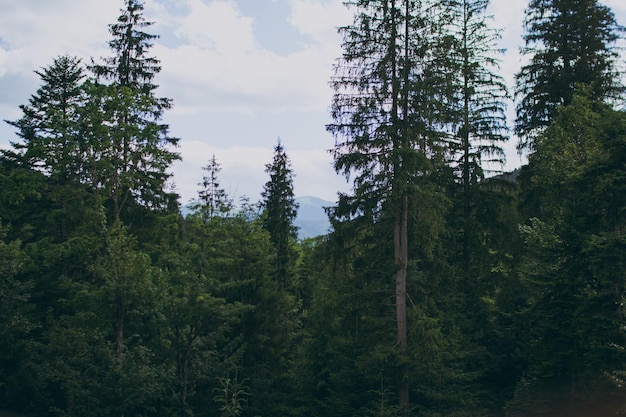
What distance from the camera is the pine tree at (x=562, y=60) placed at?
23.9 meters

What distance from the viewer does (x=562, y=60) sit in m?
25.0

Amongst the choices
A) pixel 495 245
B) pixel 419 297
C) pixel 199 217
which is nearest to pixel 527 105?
pixel 495 245

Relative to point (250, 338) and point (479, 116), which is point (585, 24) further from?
point (250, 338)

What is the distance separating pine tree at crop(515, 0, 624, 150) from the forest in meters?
0.09

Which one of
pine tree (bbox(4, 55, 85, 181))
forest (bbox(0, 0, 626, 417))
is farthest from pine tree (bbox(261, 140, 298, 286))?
pine tree (bbox(4, 55, 85, 181))

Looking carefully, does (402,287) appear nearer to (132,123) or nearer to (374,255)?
(374,255)

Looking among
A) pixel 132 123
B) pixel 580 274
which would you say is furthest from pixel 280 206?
pixel 580 274

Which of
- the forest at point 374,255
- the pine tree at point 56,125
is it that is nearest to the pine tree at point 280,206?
the forest at point 374,255

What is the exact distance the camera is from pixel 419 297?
854 inches

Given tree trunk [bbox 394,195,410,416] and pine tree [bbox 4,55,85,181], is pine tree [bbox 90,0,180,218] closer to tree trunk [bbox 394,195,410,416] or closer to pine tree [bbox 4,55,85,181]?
pine tree [bbox 4,55,85,181]

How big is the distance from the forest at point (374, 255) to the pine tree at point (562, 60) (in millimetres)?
92

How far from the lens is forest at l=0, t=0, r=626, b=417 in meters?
17.5

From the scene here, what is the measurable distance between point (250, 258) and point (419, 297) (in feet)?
30.4

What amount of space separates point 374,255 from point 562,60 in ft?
41.4
